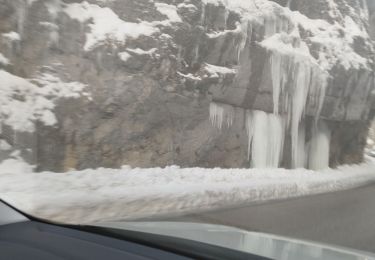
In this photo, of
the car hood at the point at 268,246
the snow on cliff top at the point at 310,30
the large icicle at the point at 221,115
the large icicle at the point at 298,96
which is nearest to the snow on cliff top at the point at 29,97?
the large icicle at the point at 221,115

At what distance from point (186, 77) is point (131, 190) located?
482cm

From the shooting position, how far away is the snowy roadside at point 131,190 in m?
8.73

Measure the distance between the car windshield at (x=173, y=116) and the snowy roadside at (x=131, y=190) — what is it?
0.14 ft

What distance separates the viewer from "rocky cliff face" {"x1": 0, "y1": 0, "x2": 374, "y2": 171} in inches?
453

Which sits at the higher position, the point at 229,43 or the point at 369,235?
the point at 229,43

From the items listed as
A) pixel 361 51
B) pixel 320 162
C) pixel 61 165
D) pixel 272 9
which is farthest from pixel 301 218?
pixel 361 51

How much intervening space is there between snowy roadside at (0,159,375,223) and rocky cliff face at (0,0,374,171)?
0.60 m

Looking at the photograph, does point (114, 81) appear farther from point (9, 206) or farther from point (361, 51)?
point (361, 51)

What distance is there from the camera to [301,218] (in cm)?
1032

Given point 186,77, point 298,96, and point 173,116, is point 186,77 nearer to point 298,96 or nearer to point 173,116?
point 173,116

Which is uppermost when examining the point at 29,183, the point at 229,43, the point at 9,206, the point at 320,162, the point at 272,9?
the point at 272,9

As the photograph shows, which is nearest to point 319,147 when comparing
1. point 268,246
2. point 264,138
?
point 264,138

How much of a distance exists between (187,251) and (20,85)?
934 centimetres

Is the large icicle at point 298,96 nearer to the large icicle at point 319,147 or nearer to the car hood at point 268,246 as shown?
the large icicle at point 319,147
